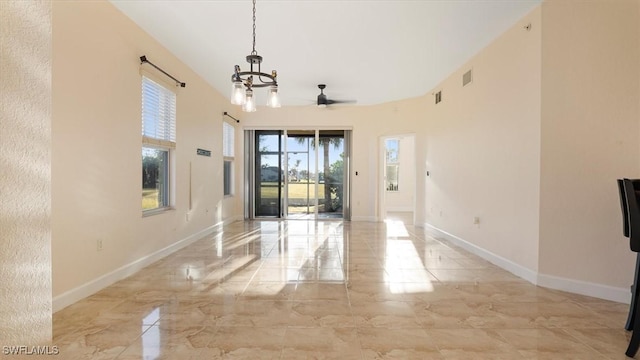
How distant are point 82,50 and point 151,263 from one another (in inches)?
99.2

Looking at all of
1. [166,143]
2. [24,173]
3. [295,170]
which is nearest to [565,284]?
[24,173]

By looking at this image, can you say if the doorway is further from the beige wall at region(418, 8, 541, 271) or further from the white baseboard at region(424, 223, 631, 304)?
the white baseboard at region(424, 223, 631, 304)

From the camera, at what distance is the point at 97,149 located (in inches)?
122

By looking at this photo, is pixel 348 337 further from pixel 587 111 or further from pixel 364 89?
pixel 364 89

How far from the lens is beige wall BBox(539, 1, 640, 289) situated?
115 inches

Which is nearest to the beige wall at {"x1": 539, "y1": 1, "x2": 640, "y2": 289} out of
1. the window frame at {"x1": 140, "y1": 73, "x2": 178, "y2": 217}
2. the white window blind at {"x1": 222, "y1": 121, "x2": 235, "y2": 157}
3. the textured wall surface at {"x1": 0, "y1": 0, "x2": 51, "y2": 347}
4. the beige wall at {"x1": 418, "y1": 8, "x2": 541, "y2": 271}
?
the beige wall at {"x1": 418, "y1": 8, "x2": 541, "y2": 271}

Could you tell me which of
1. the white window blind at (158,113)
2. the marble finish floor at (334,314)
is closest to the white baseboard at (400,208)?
the marble finish floor at (334,314)

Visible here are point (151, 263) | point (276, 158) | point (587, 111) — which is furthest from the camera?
point (276, 158)

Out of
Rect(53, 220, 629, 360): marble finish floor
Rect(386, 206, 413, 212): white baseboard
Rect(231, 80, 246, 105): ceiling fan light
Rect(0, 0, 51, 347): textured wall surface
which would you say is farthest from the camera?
Rect(386, 206, 413, 212): white baseboard

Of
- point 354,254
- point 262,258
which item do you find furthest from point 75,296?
point 354,254

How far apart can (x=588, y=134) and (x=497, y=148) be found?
1.06 meters

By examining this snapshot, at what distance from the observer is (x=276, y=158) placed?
26.7ft

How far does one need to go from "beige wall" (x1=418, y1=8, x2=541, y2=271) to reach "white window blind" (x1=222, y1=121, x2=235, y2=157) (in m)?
4.52

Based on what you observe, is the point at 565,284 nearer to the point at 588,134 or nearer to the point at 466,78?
the point at 588,134
